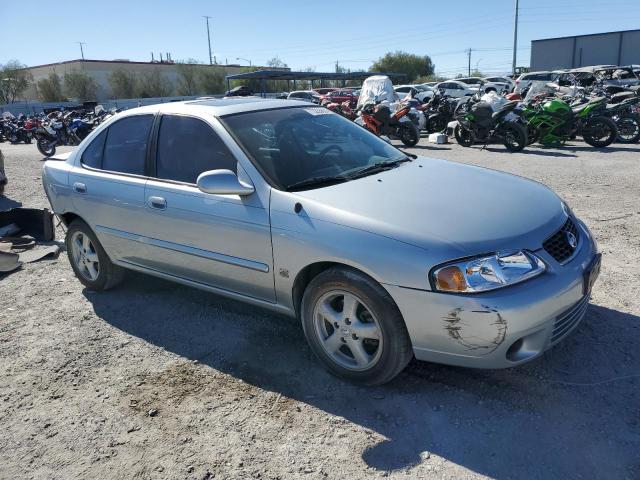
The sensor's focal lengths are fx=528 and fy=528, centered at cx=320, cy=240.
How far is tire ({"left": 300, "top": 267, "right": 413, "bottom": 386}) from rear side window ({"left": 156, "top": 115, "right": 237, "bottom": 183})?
3.48 feet

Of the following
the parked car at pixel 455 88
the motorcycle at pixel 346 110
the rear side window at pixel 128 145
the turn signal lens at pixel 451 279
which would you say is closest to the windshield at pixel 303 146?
the rear side window at pixel 128 145

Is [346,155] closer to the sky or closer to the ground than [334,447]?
closer to the sky

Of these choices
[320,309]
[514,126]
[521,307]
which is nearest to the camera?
[521,307]

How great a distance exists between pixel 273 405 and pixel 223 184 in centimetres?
134

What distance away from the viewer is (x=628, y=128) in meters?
12.3

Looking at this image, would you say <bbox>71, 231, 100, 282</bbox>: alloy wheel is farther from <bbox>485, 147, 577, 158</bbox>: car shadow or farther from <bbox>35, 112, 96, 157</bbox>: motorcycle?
<bbox>35, 112, 96, 157</bbox>: motorcycle

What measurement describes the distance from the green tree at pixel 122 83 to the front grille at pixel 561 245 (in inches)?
2470

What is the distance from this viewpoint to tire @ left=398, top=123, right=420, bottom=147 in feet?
44.8

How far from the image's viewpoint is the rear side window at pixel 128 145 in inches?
163

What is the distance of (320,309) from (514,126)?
10380mm

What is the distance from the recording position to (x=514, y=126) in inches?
474

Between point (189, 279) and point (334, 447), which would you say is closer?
point (334, 447)

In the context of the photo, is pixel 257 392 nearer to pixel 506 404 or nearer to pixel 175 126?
pixel 506 404

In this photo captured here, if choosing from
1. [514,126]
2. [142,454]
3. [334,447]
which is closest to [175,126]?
[142,454]
